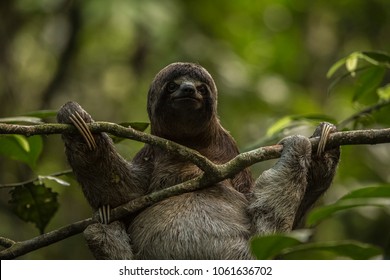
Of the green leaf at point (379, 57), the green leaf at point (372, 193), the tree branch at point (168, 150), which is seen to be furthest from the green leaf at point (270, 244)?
the green leaf at point (379, 57)

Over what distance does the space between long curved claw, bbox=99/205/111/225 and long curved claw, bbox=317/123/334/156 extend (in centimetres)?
182

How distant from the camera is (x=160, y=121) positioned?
6.65 m

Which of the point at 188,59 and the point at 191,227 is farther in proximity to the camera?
the point at 188,59

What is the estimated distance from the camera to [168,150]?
5254 millimetres

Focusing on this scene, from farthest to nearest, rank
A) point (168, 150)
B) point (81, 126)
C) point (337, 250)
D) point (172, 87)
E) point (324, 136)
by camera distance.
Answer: point (172, 87) < point (324, 136) < point (81, 126) < point (168, 150) < point (337, 250)

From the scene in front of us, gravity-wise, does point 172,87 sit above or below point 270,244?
above

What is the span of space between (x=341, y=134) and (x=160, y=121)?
1.89 metres

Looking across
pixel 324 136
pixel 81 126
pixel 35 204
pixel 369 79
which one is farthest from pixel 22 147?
pixel 369 79

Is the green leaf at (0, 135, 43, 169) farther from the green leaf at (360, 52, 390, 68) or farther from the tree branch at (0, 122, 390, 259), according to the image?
the green leaf at (360, 52, 390, 68)

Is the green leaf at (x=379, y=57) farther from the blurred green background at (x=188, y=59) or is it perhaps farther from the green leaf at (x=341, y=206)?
the blurred green background at (x=188, y=59)

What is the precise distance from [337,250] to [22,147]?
3483mm

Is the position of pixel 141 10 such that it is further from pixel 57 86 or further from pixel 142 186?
pixel 142 186

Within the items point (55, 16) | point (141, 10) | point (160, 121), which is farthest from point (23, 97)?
point (160, 121)

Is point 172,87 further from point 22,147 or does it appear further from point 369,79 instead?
point 369,79
